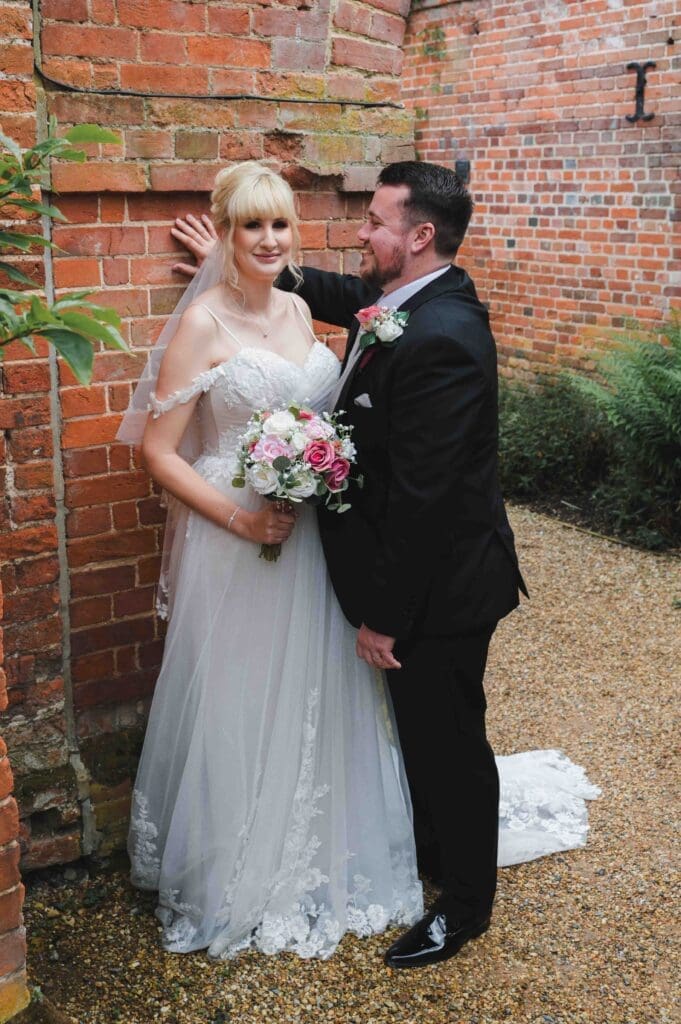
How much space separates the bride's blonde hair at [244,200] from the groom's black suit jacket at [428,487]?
0.49 m

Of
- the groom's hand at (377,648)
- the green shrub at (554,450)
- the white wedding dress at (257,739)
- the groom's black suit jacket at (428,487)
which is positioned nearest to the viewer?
the groom's black suit jacket at (428,487)

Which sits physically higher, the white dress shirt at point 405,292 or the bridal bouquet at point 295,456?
the white dress shirt at point 405,292

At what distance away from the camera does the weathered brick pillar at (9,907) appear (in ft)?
7.18

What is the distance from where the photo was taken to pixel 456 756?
3.25 m

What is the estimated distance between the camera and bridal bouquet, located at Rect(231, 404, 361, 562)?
2.89 m

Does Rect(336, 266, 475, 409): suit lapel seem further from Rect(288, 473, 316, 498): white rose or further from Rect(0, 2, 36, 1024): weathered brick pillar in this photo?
Rect(0, 2, 36, 1024): weathered brick pillar

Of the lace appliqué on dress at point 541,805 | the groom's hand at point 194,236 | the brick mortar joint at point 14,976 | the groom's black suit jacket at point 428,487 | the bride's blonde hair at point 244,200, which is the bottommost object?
the lace appliqué on dress at point 541,805

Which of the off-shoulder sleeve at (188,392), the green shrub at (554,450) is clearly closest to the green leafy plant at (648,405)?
the green shrub at (554,450)

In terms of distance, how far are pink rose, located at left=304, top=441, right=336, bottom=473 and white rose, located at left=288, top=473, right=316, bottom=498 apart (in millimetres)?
33

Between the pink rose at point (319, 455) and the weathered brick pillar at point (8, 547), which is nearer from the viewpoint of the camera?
the weathered brick pillar at point (8, 547)

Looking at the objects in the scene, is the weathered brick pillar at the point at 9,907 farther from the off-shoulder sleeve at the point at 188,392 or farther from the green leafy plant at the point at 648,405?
the green leafy plant at the point at 648,405

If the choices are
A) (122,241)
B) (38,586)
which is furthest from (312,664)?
(122,241)

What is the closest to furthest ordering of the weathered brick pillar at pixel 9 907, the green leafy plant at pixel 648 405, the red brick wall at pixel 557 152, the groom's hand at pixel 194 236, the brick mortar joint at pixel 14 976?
1. the weathered brick pillar at pixel 9 907
2. the brick mortar joint at pixel 14 976
3. the groom's hand at pixel 194 236
4. the green leafy plant at pixel 648 405
5. the red brick wall at pixel 557 152

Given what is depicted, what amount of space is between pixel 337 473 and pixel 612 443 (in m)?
5.74
